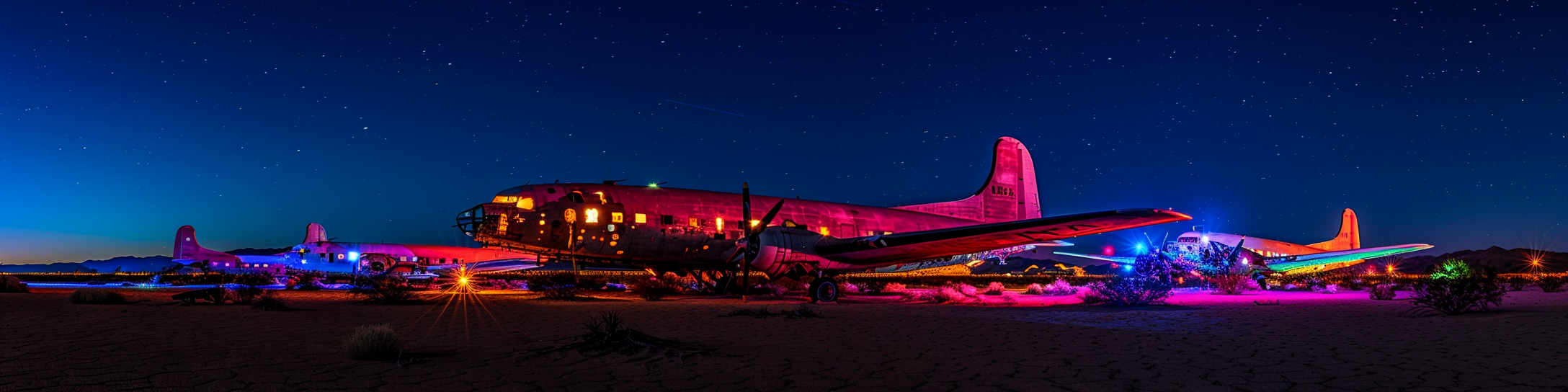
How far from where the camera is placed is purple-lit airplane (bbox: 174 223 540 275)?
5547cm

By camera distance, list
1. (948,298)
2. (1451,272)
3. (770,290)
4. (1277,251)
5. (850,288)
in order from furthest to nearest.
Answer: (1277,251) → (850,288) → (770,290) → (1451,272) → (948,298)

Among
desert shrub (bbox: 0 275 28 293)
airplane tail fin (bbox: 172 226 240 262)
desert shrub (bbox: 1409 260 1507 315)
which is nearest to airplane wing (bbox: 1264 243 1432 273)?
desert shrub (bbox: 1409 260 1507 315)

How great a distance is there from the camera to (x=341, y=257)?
184 feet

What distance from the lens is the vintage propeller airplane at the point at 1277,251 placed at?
32156 mm

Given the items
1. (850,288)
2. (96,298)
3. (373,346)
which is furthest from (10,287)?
(850,288)

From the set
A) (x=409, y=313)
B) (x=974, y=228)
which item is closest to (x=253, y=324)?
(x=409, y=313)

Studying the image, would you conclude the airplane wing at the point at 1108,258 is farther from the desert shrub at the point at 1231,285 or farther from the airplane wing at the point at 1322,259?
the airplane wing at the point at 1322,259

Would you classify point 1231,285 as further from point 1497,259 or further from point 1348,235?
point 1497,259

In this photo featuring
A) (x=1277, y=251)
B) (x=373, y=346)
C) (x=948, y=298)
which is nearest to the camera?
(x=373, y=346)

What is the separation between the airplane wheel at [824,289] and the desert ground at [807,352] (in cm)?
650

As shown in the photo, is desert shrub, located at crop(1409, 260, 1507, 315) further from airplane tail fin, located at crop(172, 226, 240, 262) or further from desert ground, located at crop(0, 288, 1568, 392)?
airplane tail fin, located at crop(172, 226, 240, 262)

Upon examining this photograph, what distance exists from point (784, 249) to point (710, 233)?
11.3ft

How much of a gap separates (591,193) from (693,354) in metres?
14.2

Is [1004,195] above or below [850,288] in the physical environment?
above
